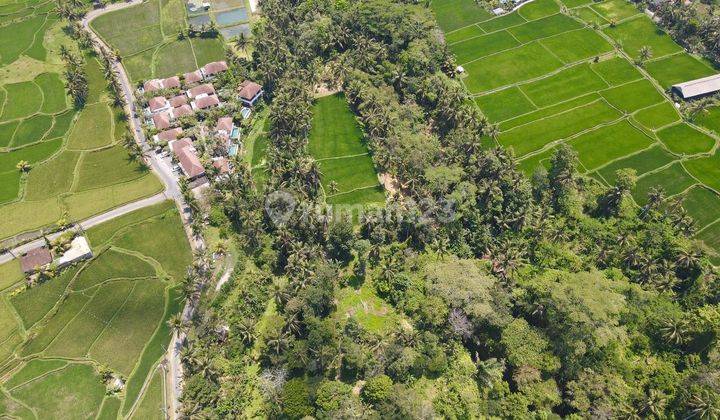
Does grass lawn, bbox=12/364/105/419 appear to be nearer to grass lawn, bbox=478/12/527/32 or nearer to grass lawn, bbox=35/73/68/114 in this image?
grass lawn, bbox=35/73/68/114

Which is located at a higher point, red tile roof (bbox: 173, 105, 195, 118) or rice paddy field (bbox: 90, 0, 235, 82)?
rice paddy field (bbox: 90, 0, 235, 82)

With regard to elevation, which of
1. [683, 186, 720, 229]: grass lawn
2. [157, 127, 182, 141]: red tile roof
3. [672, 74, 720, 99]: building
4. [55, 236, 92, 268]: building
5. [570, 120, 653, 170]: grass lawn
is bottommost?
[683, 186, 720, 229]: grass lawn

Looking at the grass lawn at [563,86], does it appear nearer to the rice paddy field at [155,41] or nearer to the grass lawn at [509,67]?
the grass lawn at [509,67]

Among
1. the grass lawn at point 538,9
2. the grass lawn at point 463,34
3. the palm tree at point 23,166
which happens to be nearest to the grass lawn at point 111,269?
the palm tree at point 23,166

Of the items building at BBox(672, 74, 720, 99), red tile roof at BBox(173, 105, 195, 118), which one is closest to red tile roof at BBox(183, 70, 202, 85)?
red tile roof at BBox(173, 105, 195, 118)

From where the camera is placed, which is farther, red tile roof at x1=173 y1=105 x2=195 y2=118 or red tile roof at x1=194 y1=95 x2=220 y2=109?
red tile roof at x1=194 y1=95 x2=220 y2=109

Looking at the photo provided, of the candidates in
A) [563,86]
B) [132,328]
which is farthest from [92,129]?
[563,86]

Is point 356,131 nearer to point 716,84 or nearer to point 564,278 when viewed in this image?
point 564,278

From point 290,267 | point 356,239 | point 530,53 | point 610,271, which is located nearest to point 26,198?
point 290,267
